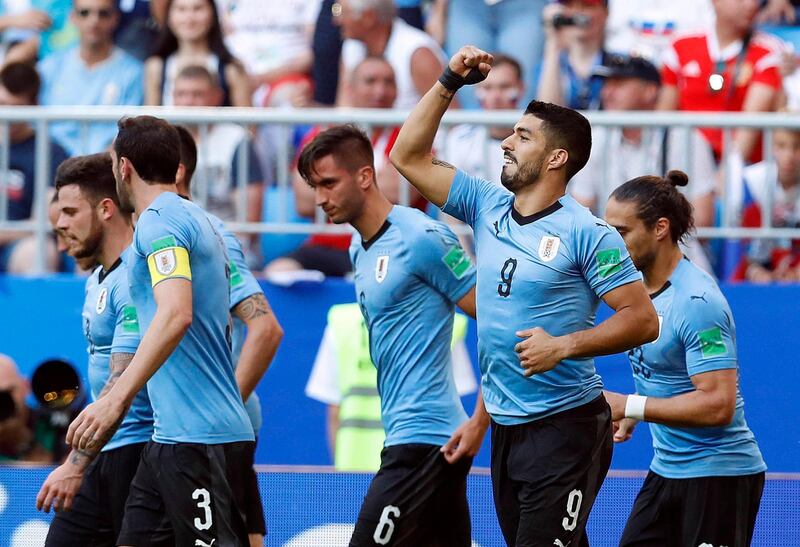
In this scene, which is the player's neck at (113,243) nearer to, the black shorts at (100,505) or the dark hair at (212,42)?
the black shorts at (100,505)

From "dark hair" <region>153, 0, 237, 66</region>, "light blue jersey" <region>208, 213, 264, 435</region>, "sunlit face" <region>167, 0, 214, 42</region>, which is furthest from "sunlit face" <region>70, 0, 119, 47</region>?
"light blue jersey" <region>208, 213, 264, 435</region>

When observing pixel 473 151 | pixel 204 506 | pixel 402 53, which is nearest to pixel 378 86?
pixel 402 53

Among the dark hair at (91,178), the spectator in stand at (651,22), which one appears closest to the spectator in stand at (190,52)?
the spectator in stand at (651,22)

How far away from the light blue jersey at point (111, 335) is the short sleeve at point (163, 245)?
0.55 meters

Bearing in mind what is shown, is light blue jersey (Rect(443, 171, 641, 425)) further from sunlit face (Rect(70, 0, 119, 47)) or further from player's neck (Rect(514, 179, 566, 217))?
sunlit face (Rect(70, 0, 119, 47))

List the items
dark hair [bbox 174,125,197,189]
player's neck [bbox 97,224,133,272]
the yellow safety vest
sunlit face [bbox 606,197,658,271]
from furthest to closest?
the yellow safety vest
dark hair [bbox 174,125,197,189]
player's neck [bbox 97,224,133,272]
sunlit face [bbox 606,197,658,271]

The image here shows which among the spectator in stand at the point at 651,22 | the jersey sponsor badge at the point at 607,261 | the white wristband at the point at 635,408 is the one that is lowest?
the white wristband at the point at 635,408

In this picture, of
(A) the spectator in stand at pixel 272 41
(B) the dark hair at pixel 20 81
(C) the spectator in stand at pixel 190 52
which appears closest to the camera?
(C) the spectator in stand at pixel 190 52

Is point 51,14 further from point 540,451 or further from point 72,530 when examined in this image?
point 540,451

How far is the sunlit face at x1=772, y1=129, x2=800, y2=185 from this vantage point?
29.1 feet

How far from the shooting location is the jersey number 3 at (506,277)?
215 inches

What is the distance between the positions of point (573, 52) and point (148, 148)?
18.5 ft

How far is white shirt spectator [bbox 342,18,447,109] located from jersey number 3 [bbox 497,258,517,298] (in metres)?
5.24

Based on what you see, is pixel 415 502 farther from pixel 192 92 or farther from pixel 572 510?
pixel 192 92
